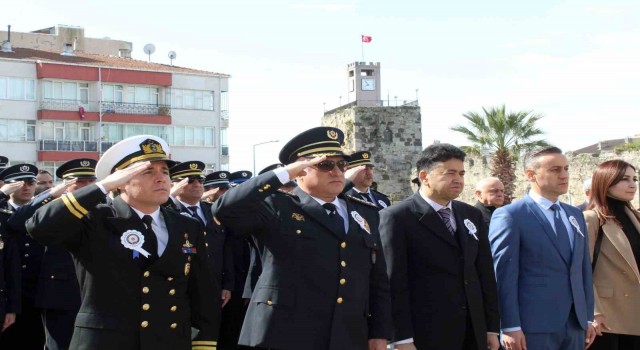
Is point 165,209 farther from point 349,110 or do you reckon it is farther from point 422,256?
point 349,110

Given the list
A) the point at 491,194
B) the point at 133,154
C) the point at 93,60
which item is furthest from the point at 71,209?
the point at 93,60

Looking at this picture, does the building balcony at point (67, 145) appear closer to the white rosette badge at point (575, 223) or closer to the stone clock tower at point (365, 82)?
the stone clock tower at point (365, 82)

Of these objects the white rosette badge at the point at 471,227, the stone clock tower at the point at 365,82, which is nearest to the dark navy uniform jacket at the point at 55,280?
the white rosette badge at the point at 471,227

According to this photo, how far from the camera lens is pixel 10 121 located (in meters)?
57.8

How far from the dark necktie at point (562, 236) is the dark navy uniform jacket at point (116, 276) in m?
2.92

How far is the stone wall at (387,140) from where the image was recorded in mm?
62344

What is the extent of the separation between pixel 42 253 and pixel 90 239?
3.79 m

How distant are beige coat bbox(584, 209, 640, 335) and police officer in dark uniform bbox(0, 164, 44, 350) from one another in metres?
4.85

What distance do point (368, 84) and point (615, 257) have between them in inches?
2461

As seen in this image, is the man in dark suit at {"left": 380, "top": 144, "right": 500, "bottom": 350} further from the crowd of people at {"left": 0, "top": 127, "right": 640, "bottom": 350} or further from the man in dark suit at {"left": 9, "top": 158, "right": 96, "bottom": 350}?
the man in dark suit at {"left": 9, "top": 158, "right": 96, "bottom": 350}

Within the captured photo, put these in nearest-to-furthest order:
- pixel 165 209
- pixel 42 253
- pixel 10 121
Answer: pixel 165 209 < pixel 42 253 < pixel 10 121

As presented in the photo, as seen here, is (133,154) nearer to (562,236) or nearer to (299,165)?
(299,165)

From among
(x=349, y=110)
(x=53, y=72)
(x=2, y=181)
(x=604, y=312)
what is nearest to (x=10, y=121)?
(x=53, y=72)

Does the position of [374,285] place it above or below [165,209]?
below
